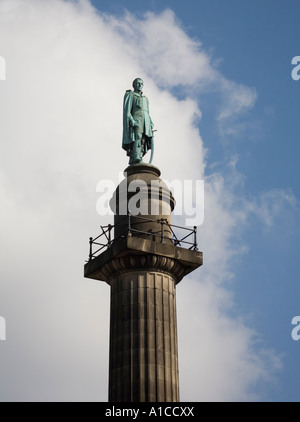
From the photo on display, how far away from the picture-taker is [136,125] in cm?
4362

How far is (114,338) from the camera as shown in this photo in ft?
126

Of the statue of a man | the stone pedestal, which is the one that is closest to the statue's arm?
the statue of a man

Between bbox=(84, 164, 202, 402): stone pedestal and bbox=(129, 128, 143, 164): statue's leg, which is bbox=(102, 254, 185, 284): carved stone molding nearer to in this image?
bbox=(84, 164, 202, 402): stone pedestal

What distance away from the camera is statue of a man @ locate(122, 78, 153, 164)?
143 feet

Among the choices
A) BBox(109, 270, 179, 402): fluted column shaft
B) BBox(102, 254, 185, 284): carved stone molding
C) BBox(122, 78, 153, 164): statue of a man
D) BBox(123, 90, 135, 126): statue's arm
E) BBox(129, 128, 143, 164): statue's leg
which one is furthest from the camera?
BBox(123, 90, 135, 126): statue's arm

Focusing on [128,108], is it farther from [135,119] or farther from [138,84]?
[138,84]

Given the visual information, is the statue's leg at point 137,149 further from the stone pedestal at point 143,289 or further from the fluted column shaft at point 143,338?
the fluted column shaft at point 143,338

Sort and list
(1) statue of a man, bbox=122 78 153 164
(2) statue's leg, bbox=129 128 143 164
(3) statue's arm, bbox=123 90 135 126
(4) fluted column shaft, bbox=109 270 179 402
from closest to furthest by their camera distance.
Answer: (4) fluted column shaft, bbox=109 270 179 402, (2) statue's leg, bbox=129 128 143 164, (1) statue of a man, bbox=122 78 153 164, (3) statue's arm, bbox=123 90 135 126

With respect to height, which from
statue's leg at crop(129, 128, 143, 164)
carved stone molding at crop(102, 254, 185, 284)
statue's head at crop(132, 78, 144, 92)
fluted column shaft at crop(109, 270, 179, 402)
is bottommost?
fluted column shaft at crop(109, 270, 179, 402)
